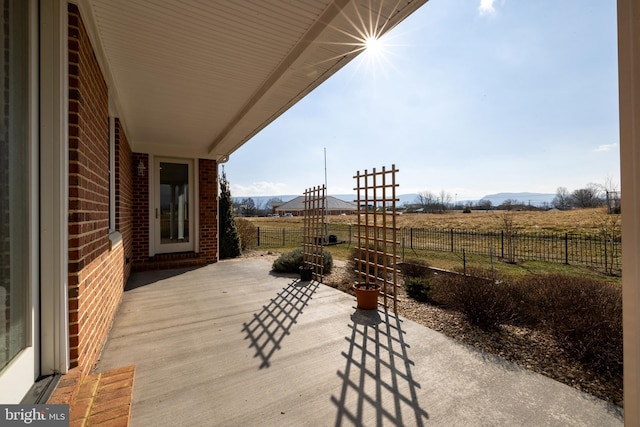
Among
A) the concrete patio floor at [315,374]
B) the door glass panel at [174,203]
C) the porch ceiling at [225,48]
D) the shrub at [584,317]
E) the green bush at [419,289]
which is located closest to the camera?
the concrete patio floor at [315,374]

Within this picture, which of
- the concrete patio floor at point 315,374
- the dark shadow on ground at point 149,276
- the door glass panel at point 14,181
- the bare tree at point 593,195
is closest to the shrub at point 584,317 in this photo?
the concrete patio floor at point 315,374

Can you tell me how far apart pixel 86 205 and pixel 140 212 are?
462 centimetres

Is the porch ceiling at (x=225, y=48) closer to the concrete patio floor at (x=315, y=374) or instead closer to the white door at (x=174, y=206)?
the white door at (x=174, y=206)

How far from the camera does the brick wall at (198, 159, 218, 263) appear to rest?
22.4 feet

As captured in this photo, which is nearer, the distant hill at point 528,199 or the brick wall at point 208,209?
the brick wall at point 208,209

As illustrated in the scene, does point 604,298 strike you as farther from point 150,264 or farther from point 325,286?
point 150,264

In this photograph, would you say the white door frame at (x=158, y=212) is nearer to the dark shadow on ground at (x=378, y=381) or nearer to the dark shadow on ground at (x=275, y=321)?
the dark shadow on ground at (x=275, y=321)

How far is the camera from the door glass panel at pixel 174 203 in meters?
6.49

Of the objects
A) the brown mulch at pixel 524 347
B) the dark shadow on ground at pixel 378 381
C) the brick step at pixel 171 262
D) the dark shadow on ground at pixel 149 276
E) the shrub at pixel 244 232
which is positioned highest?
the shrub at pixel 244 232

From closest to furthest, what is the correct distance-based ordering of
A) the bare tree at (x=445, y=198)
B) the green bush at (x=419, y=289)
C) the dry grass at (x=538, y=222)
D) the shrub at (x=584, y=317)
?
the shrub at (x=584, y=317) < the green bush at (x=419, y=289) < the dry grass at (x=538, y=222) < the bare tree at (x=445, y=198)

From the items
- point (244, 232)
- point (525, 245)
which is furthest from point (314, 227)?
point (525, 245)

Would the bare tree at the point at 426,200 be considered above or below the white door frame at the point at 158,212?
above

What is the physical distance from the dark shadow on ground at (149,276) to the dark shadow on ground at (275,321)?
95.8 inches

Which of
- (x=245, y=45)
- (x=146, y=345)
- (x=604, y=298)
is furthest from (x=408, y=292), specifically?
(x=245, y=45)
